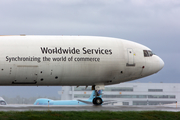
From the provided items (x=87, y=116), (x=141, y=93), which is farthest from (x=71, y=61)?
(x=141, y=93)

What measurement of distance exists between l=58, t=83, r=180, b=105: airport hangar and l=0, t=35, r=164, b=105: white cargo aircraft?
4492 inches

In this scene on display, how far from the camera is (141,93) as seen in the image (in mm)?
148000

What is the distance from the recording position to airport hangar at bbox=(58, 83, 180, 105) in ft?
481

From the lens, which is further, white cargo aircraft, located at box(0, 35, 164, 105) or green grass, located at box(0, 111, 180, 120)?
white cargo aircraft, located at box(0, 35, 164, 105)

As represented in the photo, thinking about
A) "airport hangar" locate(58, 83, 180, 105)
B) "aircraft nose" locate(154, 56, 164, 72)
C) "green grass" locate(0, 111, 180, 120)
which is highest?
"aircraft nose" locate(154, 56, 164, 72)

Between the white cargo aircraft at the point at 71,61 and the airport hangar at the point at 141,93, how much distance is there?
Answer: 114 m

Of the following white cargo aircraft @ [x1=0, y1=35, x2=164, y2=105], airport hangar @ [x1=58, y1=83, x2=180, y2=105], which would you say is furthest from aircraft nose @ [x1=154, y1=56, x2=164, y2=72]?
airport hangar @ [x1=58, y1=83, x2=180, y2=105]

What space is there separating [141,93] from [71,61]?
123m

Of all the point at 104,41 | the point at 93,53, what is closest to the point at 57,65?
the point at 93,53

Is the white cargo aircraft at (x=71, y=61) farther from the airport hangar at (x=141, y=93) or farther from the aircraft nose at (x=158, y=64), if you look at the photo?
the airport hangar at (x=141, y=93)

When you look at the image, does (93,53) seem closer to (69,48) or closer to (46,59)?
(69,48)

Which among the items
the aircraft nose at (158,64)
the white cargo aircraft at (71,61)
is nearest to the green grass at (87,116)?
the white cargo aircraft at (71,61)

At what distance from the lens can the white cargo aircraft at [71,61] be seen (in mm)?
28844

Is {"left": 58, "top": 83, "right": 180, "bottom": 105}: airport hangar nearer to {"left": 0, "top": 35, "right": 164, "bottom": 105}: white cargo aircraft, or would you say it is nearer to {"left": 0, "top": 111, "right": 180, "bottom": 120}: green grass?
{"left": 0, "top": 35, "right": 164, "bottom": 105}: white cargo aircraft
